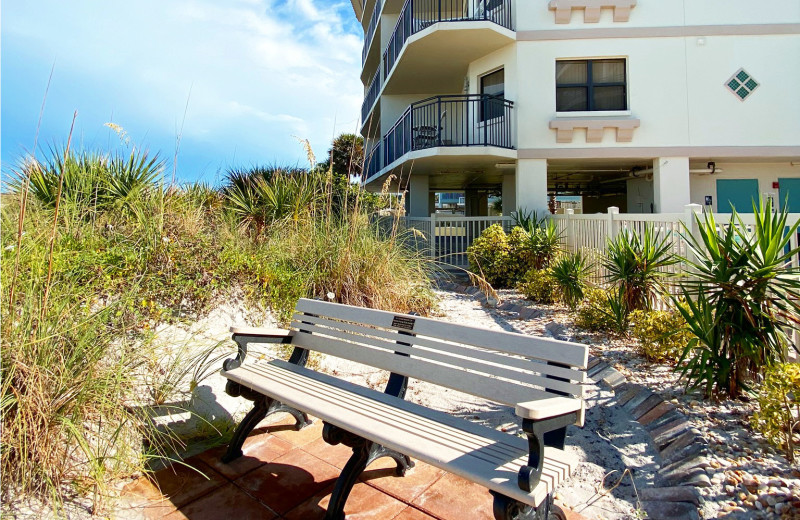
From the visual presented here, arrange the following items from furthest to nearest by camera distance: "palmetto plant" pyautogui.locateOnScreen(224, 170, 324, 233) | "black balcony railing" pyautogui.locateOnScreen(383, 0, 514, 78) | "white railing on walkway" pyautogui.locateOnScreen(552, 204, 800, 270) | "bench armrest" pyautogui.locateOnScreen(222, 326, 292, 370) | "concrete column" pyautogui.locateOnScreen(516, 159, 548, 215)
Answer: "black balcony railing" pyautogui.locateOnScreen(383, 0, 514, 78) → "concrete column" pyautogui.locateOnScreen(516, 159, 548, 215) → "palmetto plant" pyautogui.locateOnScreen(224, 170, 324, 233) → "white railing on walkway" pyautogui.locateOnScreen(552, 204, 800, 270) → "bench armrest" pyautogui.locateOnScreen(222, 326, 292, 370)

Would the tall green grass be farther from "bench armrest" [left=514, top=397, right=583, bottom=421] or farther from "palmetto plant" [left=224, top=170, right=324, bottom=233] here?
"bench armrest" [left=514, top=397, right=583, bottom=421]

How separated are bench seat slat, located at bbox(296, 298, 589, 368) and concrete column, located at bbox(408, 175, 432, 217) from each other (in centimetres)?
1200

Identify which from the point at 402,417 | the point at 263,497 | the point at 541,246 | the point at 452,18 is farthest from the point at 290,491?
Result: the point at 452,18

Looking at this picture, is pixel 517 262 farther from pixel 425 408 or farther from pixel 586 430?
pixel 425 408

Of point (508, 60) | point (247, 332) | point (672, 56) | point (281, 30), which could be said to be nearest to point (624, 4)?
point (672, 56)

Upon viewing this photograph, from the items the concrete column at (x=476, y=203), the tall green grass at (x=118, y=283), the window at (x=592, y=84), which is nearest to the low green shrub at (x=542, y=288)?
the tall green grass at (x=118, y=283)

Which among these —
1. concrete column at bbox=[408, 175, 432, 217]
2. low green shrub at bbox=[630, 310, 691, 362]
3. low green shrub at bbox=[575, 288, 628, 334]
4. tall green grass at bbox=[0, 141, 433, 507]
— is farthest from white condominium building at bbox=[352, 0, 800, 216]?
low green shrub at bbox=[630, 310, 691, 362]

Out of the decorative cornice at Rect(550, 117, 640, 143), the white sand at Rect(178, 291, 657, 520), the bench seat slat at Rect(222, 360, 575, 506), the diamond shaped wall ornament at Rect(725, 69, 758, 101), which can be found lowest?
the white sand at Rect(178, 291, 657, 520)

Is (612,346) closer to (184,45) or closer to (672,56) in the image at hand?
(184,45)

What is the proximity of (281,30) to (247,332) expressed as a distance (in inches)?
158

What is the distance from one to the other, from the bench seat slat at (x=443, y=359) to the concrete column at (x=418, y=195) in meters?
12.0

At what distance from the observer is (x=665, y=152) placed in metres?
12.1

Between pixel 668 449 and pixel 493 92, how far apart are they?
11.8 m

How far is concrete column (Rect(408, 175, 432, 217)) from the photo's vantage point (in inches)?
603
